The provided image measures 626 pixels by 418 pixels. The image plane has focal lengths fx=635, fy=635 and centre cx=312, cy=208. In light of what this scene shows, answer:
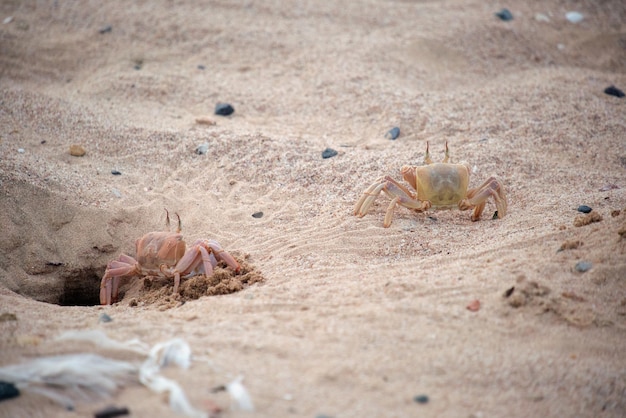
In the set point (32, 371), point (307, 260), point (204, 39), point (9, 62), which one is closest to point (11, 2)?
point (9, 62)

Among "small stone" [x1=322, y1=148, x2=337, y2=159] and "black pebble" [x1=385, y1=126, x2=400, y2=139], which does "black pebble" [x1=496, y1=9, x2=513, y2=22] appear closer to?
"black pebble" [x1=385, y1=126, x2=400, y2=139]

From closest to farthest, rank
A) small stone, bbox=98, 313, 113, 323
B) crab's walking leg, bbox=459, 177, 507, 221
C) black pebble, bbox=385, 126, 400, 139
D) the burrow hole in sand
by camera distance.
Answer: small stone, bbox=98, 313, 113, 323, the burrow hole in sand, crab's walking leg, bbox=459, 177, 507, 221, black pebble, bbox=385, 126, 400, 139

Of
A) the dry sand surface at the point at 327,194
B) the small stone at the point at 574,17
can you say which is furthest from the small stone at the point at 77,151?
the small stone at the point at 574,17

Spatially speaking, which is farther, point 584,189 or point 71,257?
point 584,189

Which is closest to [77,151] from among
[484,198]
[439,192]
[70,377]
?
[439,192]

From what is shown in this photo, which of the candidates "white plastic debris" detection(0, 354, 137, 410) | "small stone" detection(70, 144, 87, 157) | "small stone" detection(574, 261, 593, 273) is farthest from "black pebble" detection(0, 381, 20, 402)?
"small stone" detection(70, 144, 87, 157)

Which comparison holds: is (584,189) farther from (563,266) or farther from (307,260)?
(307,260)
